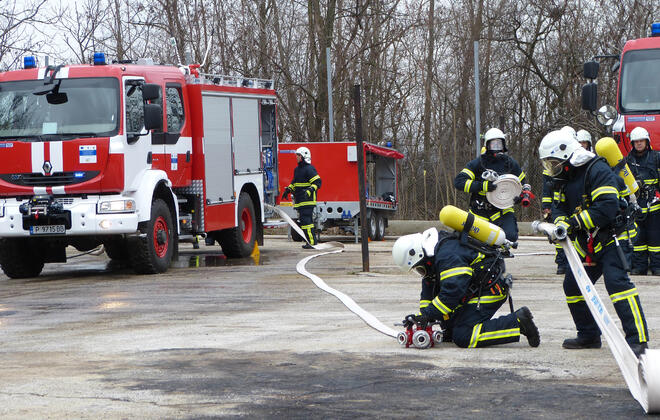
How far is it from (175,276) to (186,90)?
291 centimetres

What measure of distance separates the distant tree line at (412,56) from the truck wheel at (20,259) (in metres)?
13.4

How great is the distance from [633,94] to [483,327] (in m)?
8.87

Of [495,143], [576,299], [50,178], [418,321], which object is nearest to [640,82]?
A: [495,143]

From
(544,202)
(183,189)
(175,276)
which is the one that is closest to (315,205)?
(183,189)

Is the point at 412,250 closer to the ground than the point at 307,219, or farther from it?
farther from it

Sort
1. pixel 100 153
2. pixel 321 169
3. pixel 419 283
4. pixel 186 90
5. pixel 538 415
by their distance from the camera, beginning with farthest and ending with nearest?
pixel 321 169 < pixel 186 90 < pixel 100 153 < pixel 419 283 < pixel 538 415

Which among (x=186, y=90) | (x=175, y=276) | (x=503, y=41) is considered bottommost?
(x=175, y=276)

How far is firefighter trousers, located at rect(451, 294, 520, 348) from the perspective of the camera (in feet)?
24.9

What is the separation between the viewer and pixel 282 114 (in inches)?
1171

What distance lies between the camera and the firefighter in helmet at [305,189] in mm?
18703

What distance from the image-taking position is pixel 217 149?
51.9 ft

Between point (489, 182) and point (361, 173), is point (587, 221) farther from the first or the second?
point (361, 173)

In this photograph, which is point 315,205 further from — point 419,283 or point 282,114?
point 282,114

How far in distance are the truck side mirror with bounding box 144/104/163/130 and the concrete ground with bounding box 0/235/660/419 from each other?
7.28 feet
